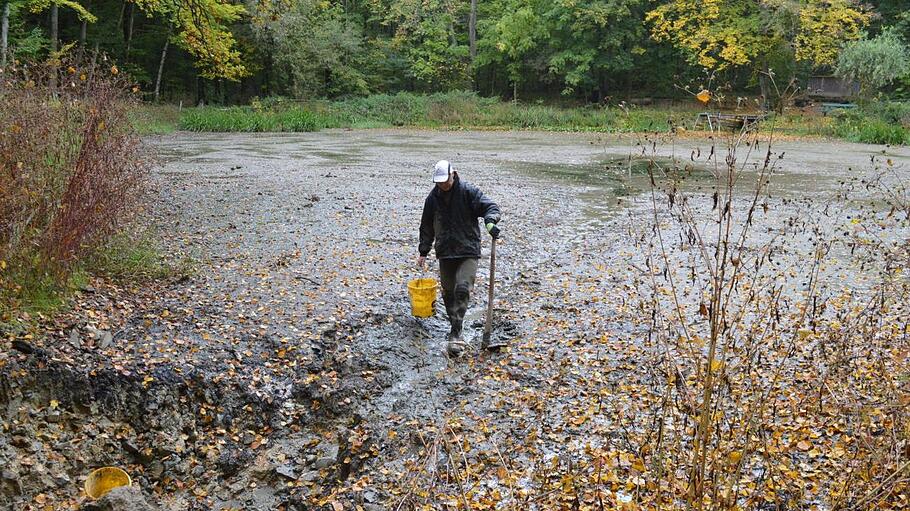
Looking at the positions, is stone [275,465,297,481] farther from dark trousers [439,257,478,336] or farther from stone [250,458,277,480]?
dark trousers [439,257,478,336]

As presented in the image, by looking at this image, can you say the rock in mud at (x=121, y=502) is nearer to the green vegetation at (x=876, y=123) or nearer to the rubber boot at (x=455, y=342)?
the rubber boot at (x=455, y=342)

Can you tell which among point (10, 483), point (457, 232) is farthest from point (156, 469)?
point (457, 232)

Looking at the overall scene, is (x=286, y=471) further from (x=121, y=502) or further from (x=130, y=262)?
(x=130, y=262)

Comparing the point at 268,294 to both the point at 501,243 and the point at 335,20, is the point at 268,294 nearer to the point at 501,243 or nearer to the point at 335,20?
the point at 501,243

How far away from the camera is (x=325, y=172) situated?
56.9ft

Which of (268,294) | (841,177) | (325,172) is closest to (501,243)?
(268,294)

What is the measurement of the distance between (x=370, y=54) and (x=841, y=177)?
34213 millimetres

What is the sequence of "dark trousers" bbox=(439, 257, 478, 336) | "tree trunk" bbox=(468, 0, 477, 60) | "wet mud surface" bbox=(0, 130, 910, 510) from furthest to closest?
"tree trunk" bbox=(468, 0, 477, 60) → "dark trousers" bbox=(439, 257, 478, 336) → "wet mud surface" bbox=(0, 130, 910, 510)

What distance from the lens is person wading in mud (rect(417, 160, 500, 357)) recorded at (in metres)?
6.30

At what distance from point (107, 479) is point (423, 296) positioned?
10.4 feet

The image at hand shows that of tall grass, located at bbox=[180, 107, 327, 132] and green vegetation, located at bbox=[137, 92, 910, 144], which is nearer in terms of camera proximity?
green vegetation, located at bbox=[137, 92, 910, 144]

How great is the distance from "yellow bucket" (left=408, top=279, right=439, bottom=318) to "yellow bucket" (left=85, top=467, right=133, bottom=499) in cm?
306

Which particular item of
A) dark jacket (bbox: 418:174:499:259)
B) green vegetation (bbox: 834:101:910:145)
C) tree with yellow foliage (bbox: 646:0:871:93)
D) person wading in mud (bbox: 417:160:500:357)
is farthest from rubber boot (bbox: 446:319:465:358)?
tree with yellow foliage (bbox: 646:0:871:93)

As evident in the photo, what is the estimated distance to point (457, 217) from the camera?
636cm
